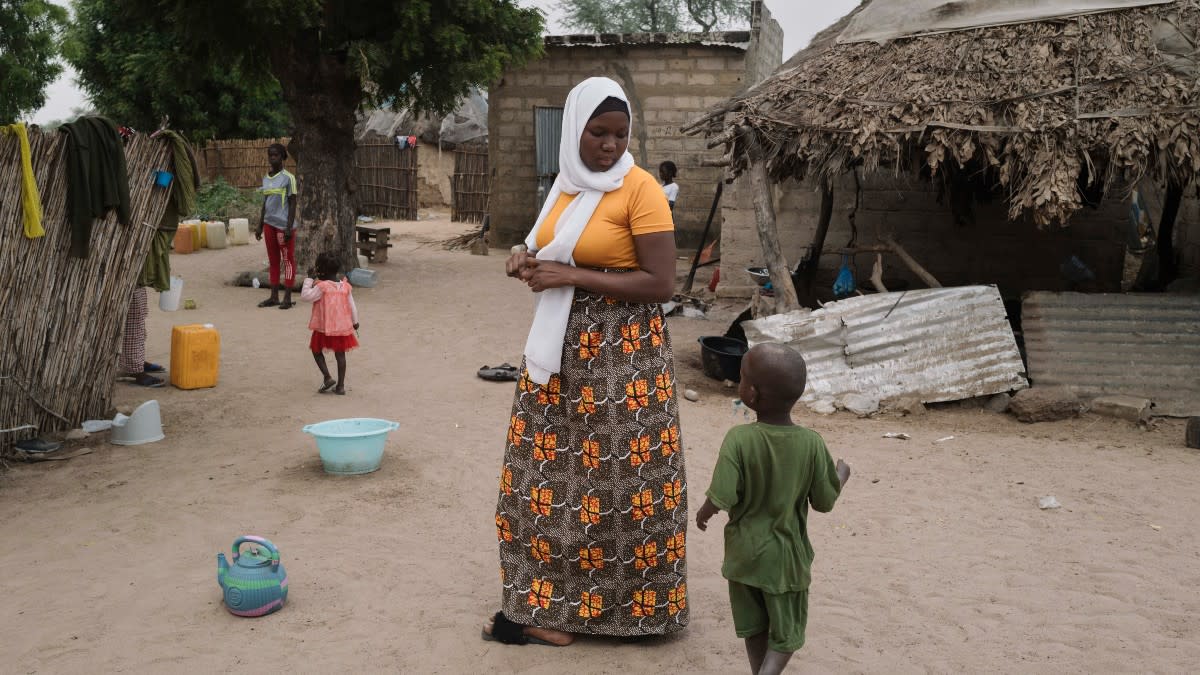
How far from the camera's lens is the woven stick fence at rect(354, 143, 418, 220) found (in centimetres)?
2400

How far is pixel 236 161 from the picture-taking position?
A: 22828 mm

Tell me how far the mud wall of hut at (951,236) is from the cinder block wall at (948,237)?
0.03 ft

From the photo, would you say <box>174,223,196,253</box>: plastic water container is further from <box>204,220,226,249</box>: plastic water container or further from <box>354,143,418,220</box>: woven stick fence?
<box>354,143,418,220</box>: woven stick fence

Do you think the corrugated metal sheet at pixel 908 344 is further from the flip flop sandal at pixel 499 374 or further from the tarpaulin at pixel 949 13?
the tarpaulin at pixel 949 13

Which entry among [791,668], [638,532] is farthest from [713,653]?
[638,532]

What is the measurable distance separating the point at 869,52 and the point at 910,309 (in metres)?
2.07

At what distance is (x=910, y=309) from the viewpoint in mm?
7652

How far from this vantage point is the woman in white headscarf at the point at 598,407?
3.11 metres

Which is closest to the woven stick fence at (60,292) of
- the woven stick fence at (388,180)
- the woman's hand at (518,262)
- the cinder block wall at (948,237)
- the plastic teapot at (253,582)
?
the plastic teapot at (253,582)

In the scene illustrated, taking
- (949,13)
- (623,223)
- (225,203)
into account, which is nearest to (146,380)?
(623,223)

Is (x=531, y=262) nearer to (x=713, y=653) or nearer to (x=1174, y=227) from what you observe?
(x=713, y=653)

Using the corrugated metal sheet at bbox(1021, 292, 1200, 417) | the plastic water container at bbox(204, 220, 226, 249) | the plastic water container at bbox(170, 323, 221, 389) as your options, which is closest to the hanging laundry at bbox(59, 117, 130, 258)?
the plastic water container at bbox(170, 323, 221, 389)

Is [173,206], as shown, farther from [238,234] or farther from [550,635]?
[238,234]

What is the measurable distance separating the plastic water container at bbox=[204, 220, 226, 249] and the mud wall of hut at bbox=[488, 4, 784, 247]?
4.87 meters
